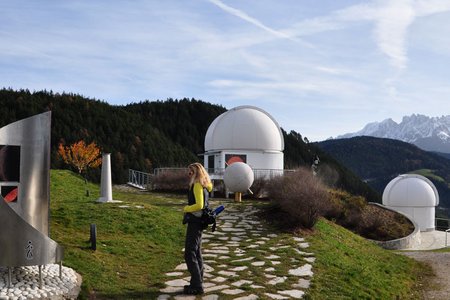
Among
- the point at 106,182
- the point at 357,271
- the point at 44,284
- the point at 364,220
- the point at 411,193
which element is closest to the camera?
the point at 44,284

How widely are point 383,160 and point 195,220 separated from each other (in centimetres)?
17368

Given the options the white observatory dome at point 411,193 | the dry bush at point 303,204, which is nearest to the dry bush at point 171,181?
the dry bush at point 303,204

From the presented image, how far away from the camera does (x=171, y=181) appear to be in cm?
2212

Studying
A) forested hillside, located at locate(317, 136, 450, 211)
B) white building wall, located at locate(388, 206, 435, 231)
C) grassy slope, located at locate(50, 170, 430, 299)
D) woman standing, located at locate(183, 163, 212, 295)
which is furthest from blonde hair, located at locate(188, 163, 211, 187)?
forested hillside, located at locate(317, 136, 450, 211)

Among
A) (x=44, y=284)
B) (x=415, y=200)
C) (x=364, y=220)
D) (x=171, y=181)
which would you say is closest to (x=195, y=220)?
(x=44, y=284)

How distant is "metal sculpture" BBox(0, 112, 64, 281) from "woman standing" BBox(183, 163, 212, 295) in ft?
5.85

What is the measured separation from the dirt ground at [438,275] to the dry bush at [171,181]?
11.3 m

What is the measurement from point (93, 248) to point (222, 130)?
18224 mm

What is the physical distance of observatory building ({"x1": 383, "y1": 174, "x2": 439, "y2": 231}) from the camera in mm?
33062

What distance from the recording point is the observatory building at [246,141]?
25.4 meters

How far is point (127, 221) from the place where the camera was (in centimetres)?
1081

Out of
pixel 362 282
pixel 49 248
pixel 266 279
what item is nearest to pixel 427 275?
pixel 362 282

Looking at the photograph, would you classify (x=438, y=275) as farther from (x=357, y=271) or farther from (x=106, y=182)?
(x=106, y=182)

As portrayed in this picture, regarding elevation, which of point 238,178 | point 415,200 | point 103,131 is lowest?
point 415,200
